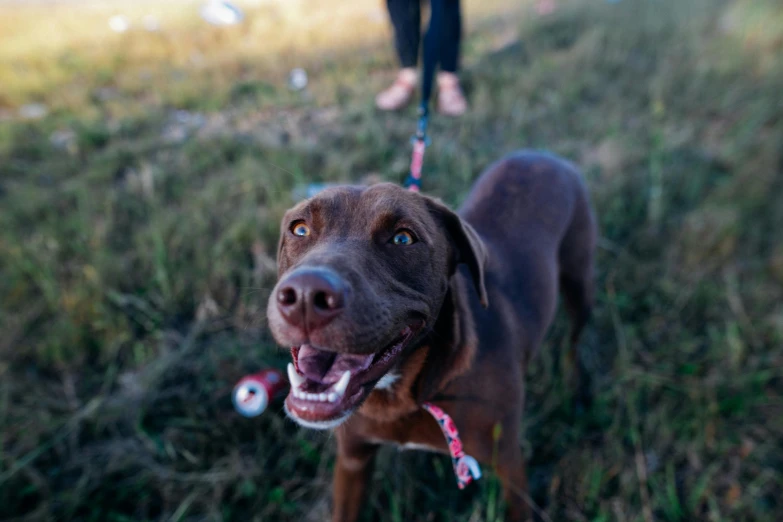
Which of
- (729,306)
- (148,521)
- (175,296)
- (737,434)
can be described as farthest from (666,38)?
(148,521)

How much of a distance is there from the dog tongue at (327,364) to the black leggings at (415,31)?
3715 mm

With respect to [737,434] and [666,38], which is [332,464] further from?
[666,38]

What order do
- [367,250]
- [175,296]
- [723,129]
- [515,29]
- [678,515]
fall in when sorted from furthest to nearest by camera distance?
[515,29] < [723,129] < [175,296] < [678,515] < [367,250]

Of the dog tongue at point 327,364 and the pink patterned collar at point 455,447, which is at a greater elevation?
the dog tongue at point 327,364

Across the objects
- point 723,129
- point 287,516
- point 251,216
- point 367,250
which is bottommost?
point 287,516

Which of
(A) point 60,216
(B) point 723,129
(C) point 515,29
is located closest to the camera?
(A) point 60,216

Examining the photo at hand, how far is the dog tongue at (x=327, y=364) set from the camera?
160 cm

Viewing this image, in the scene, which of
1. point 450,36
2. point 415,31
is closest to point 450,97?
point 450,36

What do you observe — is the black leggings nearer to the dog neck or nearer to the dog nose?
the dog neck

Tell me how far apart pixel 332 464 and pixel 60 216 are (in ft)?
9.45

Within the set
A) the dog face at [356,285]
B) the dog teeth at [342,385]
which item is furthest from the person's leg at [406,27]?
the dog teeth at [342,385]

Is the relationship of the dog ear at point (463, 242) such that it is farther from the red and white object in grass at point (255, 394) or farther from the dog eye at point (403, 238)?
the red and white object in grass at point (255, 394)

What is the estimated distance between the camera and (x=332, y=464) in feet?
8.15

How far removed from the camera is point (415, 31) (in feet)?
15.3
